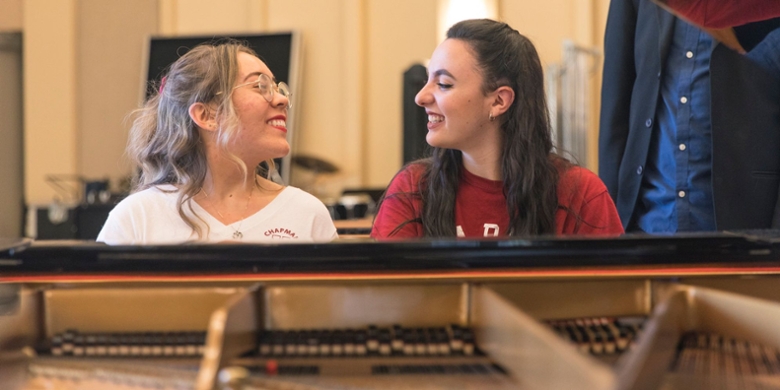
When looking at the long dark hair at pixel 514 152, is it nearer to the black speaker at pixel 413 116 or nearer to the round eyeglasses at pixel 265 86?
the round eyeglasses at pixel 265 86

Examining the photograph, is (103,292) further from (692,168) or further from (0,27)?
(0,27)

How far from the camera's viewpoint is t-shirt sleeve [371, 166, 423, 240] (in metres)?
2.20

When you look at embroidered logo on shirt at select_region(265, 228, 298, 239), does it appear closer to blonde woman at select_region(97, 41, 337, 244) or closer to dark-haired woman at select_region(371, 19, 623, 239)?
blonde woman at select_region(97, 41, 337, 244)

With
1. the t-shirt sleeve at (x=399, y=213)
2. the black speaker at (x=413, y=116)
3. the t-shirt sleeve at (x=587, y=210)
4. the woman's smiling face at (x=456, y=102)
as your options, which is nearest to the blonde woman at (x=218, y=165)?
the t-shirt sleeve at (x=399, y=213)

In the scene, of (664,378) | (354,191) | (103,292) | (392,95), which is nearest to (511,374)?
(664,378)

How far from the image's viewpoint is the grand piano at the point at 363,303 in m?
1.35

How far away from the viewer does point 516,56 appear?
234 centimetres

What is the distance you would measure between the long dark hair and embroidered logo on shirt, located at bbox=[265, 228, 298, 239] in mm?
356

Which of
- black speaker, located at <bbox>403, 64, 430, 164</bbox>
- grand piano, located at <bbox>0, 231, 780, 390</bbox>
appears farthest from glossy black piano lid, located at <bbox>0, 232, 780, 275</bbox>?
black speaker, located at <bbox>403, 64, 430, 164</bbox>

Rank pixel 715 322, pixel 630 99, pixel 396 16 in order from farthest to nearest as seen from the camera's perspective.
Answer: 1. pixel 396 16
2. pixel 630 99
3. pixel 715 322

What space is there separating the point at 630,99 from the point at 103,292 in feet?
6.39

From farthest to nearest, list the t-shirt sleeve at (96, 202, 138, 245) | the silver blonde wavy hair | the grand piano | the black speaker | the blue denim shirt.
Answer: the black speaker → the blue denim shirt → the silver blonde wavy hair → the t-shirt sleeve at (96, 202, 138, 245) → the grand piano

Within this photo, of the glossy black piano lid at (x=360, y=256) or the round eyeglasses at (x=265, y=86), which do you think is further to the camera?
the round eyeglasses at (x=265, y=86)

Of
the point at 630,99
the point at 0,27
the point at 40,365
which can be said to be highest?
the point at 0,27
